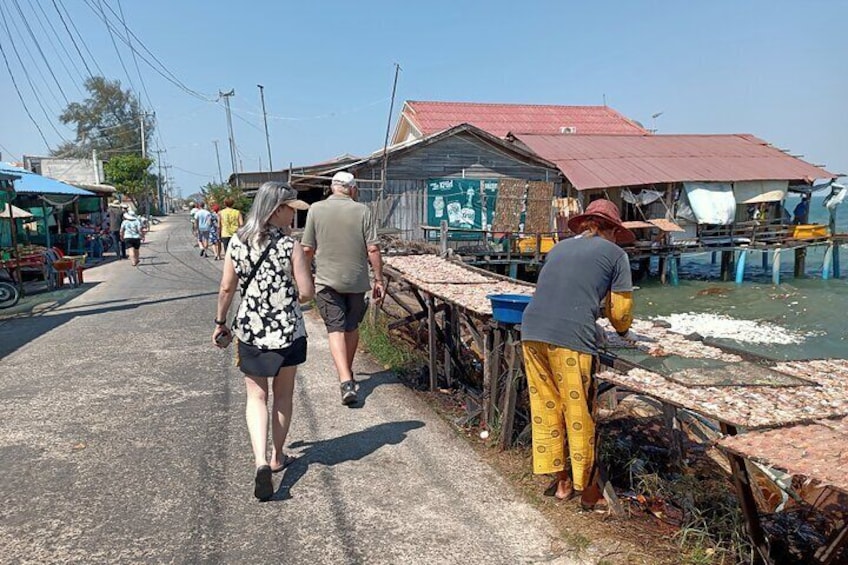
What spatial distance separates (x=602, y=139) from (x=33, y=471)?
2507 centimetres

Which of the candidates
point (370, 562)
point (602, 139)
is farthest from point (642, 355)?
point (602, 139)

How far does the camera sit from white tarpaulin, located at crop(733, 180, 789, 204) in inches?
952

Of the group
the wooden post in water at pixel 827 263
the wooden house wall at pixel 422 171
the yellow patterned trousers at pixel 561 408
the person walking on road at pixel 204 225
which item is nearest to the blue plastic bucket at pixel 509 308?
the yellow patterned trousers at pixel 561 408

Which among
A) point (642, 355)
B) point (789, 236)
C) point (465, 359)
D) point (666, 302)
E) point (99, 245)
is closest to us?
point (642, 355)

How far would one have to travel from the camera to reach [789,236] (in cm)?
2473

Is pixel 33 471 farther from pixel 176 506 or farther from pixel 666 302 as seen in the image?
pixel 666 302

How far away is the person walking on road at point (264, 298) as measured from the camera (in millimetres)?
3520

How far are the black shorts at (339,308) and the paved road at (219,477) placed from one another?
677 mm

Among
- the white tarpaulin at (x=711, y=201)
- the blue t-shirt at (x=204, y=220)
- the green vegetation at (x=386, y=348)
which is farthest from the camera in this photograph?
the white tarpaulin at (x=711, y=201)

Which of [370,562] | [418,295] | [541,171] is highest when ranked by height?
[541,171]

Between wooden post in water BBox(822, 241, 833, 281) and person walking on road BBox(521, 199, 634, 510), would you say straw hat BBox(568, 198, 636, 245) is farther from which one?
wooden post in water BBox(822, 241, 833, 281)

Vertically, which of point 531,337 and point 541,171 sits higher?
point 541,171

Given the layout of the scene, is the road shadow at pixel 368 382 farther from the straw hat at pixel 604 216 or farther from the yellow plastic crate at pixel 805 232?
the yellow plastic crate at pixel 805 232

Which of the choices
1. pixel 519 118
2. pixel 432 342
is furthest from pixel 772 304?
pixel 432 342
